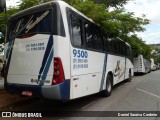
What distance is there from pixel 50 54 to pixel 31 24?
51.9 inches

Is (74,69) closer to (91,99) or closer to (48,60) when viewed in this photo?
(48,60)

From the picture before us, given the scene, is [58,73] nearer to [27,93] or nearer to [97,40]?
[27,93]

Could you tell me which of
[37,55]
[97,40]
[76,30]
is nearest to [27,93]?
[37,55]

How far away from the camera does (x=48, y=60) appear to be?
6.42 m

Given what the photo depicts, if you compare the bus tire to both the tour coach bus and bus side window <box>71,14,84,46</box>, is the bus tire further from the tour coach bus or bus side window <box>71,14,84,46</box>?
bus side window <box>71,14,84,46</box>

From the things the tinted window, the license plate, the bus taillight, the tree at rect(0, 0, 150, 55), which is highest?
the tree at rect(0, 0, 150, 55)

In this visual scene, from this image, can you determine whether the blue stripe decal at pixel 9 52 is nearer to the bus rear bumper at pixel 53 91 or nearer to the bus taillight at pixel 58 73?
the bus rear bumper at pixel 53 91

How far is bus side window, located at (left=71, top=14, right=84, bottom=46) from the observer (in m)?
7.14

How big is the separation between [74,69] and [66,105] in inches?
89.9

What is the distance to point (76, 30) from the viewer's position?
7.39m

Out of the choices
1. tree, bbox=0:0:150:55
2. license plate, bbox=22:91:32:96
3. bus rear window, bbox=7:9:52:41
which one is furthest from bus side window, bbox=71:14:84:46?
tree, bbox=0:0:150:55

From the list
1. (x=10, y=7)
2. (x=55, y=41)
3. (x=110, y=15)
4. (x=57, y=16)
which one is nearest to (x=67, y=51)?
(x=55, y=41)

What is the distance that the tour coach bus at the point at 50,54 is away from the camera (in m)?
6.33

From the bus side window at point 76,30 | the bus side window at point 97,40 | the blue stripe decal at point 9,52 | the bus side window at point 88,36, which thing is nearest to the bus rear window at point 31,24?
the blue stripe decal at point 9,52
